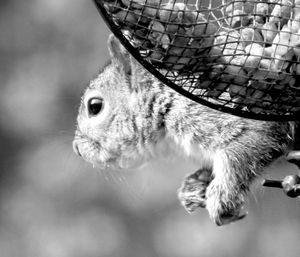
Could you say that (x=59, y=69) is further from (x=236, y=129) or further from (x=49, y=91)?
(x=236, y=129)

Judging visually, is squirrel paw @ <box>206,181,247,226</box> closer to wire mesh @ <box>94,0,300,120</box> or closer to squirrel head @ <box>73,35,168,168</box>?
squirrel head @ <box>73,35,168,168</box>

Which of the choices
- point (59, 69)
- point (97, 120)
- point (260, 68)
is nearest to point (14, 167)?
point (59, 69)

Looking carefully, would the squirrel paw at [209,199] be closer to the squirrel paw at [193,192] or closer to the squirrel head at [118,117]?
the squirrel paw at [193,192]

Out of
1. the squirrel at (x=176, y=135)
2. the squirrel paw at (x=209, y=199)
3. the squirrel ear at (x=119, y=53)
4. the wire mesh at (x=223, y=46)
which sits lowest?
the squirrel paw at (x=209, y=199)

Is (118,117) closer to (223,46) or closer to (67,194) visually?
(223,46)

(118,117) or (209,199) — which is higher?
(118,117)

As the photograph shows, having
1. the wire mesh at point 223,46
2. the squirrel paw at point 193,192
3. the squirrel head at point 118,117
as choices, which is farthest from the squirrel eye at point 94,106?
the wire mesh at point 223,46

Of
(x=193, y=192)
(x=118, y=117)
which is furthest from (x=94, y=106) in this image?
(x=193, y=192)
